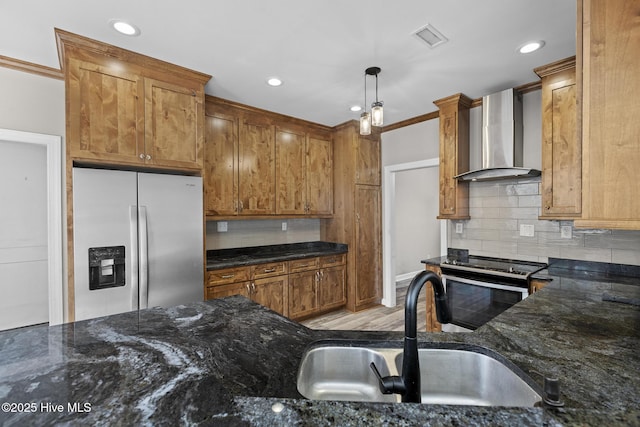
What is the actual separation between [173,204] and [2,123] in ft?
4.90

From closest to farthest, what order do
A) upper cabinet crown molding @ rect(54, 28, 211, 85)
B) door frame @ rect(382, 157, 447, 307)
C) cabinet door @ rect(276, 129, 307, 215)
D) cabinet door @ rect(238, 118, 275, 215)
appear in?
upper cabinet crown molding @ rect(54, 28, 211, 85) < cabinet door @ rect(238, 118, 275, 215) < cabinet door @ rect(276, 129, 307, 215) < door frame @ rect(382, 157, 447, 307)

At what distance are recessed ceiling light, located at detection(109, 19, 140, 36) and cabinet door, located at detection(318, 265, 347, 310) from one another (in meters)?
3.14

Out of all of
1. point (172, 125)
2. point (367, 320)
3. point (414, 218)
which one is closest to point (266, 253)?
point (367, 320)

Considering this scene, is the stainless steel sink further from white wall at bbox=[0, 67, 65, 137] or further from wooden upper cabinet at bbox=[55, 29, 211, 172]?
white wall at bbox=[0, 67, 65, 137]

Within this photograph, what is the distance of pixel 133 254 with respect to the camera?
232 centimetres

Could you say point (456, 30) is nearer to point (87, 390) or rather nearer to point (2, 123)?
point (87, 390)

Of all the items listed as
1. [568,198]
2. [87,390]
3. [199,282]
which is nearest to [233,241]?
[199,282]

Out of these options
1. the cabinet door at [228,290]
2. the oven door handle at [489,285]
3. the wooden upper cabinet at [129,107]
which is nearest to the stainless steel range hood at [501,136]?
the oven door handle at [489,285]

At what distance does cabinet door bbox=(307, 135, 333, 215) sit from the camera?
13.7ft

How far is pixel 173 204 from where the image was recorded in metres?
2.54

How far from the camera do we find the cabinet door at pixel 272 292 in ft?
10.9

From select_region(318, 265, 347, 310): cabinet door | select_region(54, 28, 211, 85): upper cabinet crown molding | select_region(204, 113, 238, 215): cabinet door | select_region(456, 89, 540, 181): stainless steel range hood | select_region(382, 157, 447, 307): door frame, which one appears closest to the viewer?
select_region(54, 28, 211, 85): upper cabinet crown molding

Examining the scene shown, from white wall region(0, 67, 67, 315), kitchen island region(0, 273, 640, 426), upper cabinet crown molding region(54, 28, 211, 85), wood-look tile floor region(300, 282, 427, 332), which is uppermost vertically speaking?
upper cabinet crown molding region(54, 28, 211, 85)

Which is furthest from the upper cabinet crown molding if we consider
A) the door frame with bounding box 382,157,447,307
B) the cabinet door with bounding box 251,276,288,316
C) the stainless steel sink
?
the door frame with bounding box 382,157,447,307
